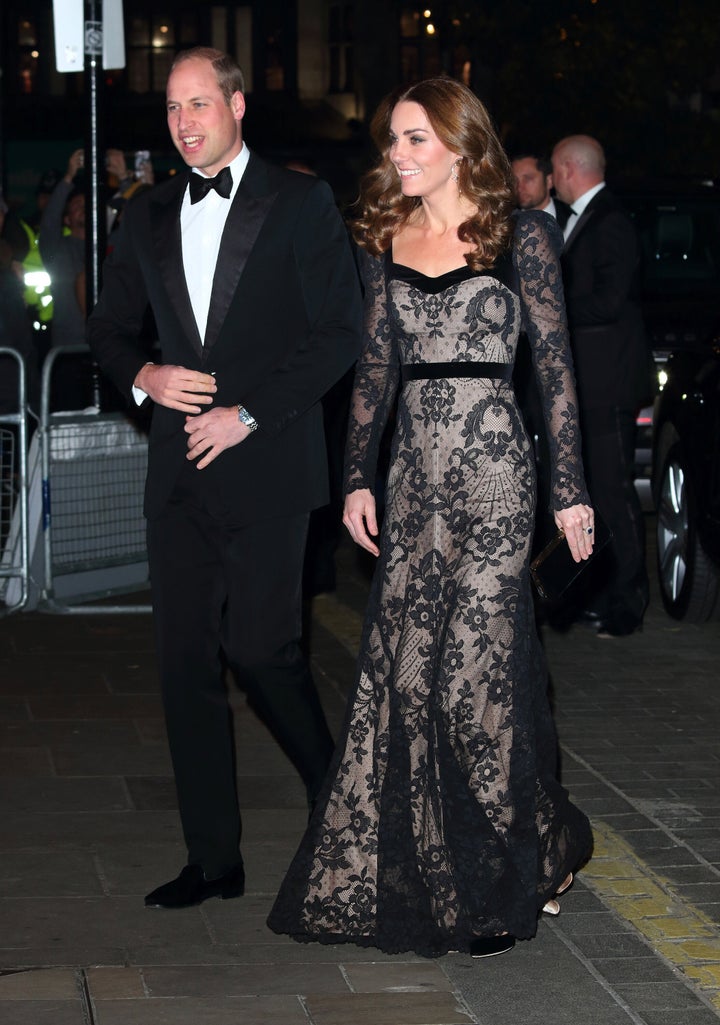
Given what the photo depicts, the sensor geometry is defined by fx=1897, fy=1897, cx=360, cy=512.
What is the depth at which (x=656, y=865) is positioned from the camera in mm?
5367

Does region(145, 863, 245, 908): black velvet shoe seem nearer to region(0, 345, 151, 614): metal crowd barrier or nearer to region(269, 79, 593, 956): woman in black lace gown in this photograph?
region(269, 79, 593, 956): woman in black lace gown

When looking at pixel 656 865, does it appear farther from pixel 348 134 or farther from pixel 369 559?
pixel 348 134

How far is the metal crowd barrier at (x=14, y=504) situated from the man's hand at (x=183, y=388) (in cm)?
475

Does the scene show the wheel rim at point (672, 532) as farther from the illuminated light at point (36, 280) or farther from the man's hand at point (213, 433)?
the illuminated light at point (36, 280)

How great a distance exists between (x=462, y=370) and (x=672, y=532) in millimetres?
4968

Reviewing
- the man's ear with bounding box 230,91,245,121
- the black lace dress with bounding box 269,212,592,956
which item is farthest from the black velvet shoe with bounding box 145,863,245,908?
the man's ear with bounding box 230,91,245,121

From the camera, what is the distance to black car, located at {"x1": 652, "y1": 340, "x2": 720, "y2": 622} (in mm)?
8844

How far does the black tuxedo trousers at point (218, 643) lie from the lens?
4.89 meters

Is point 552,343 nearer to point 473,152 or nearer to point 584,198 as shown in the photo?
point 473,152

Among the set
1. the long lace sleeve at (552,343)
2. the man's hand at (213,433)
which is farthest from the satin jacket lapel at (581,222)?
the man's hand at (213,433)

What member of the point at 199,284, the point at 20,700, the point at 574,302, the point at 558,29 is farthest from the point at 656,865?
the point at 558,29

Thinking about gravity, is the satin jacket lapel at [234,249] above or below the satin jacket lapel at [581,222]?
above

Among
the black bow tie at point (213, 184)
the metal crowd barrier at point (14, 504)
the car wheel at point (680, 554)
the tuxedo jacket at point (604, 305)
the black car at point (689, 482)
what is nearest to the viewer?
the black bow tie at point (213, 184)

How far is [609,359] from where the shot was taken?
8594mm
